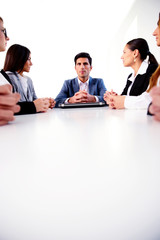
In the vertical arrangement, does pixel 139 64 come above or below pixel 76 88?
above

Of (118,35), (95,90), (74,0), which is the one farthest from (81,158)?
(118,35)

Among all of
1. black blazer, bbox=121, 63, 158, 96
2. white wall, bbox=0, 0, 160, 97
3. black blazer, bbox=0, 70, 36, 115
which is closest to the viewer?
black blazer, bbox=0, 70, 36, 115

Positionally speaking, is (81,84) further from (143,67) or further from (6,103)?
(6,103)

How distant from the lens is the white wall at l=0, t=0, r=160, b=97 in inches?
138

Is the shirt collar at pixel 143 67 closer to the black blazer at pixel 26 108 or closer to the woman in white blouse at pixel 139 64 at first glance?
the woman in white blouse at pixel 139 64

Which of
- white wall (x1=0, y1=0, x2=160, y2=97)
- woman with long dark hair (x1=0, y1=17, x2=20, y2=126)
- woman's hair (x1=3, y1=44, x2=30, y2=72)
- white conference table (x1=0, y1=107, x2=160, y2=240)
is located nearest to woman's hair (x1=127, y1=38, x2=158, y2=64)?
woman's hair (x1=3, y1=44, x2=30, y2=72)

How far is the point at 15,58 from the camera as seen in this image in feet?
5.04

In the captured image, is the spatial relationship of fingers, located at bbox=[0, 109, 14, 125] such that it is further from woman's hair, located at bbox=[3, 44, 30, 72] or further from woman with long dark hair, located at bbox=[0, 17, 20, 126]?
woman's hair, located at bbox=[3, 44, 30, 72]

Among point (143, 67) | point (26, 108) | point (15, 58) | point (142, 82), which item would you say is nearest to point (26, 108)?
point (26, 108)

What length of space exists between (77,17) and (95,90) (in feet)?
8.53

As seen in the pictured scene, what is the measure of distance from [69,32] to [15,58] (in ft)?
9.56

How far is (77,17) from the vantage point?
13.0 feet

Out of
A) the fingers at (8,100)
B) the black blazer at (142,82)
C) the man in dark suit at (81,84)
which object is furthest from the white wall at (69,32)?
the fingers at (8,100)

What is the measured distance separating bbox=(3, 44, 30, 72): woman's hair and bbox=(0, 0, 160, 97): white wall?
2.16 metres
